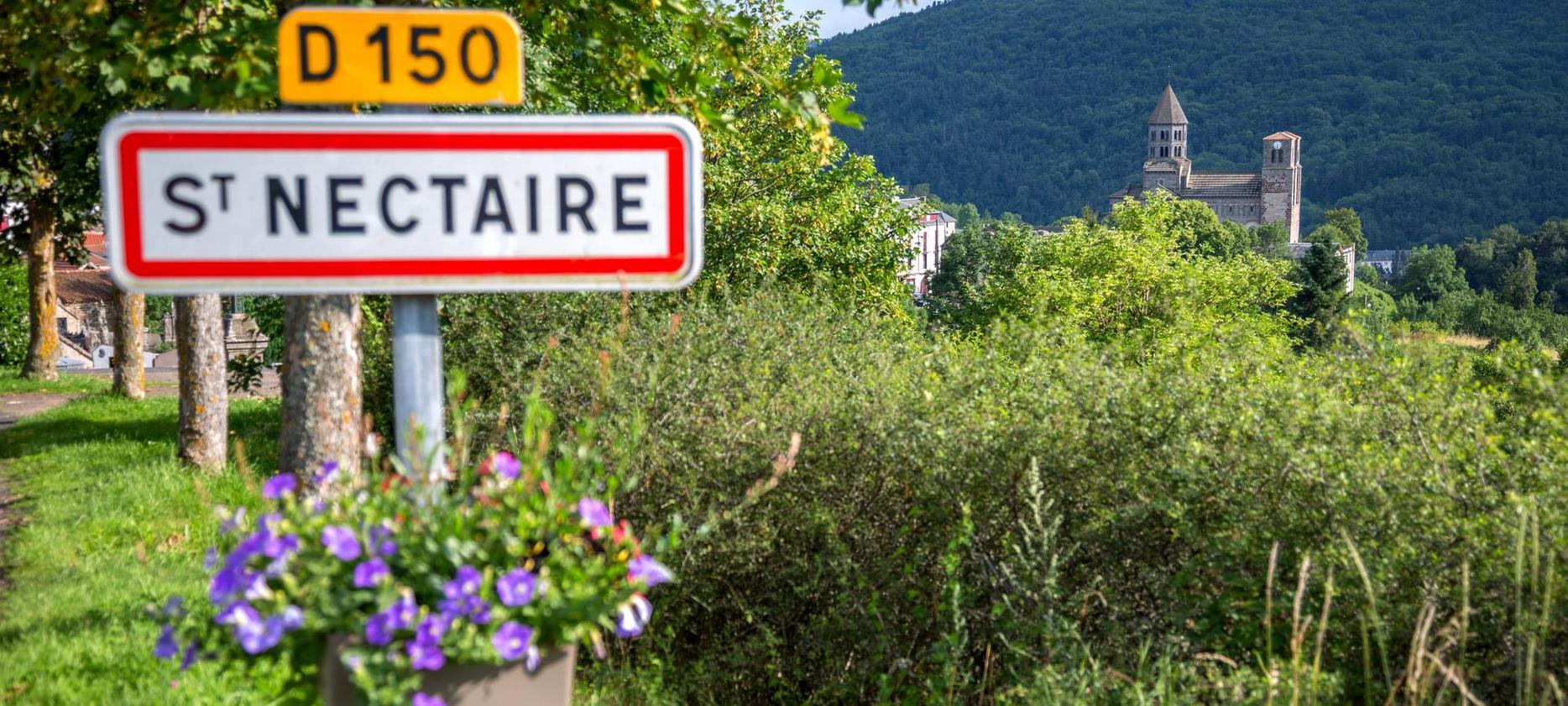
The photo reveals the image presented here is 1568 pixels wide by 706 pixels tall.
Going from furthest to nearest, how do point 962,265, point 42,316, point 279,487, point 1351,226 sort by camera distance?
point 1351,226
point 962,265
point 42,316
point 279,487

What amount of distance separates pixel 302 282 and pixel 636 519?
485 centimetres

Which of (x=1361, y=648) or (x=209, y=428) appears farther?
(x=209, y=428)

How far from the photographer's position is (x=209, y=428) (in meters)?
10.0

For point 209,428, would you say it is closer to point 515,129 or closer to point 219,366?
point 219,366

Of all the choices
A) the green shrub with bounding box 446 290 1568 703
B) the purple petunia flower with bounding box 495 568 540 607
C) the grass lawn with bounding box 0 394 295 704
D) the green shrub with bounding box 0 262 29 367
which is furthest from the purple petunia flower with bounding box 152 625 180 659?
the green shrub with bounding box 0 262 29 367

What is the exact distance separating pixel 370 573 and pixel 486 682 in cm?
29

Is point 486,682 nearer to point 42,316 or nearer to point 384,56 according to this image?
point 384,56

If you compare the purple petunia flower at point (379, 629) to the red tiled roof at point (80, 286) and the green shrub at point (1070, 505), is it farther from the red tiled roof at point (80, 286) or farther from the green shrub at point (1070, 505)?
the red tiled roof at point (80, 286)

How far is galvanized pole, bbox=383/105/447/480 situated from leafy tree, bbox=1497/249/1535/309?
142754 millimetres

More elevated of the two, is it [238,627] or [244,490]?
[238,627]

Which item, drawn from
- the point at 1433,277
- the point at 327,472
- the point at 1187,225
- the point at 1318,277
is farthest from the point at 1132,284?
the point at 1433,277

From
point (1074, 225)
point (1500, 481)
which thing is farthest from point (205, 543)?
point (1074, 225)

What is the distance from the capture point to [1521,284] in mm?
128375

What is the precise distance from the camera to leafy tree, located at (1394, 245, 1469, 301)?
13250 centimetres
